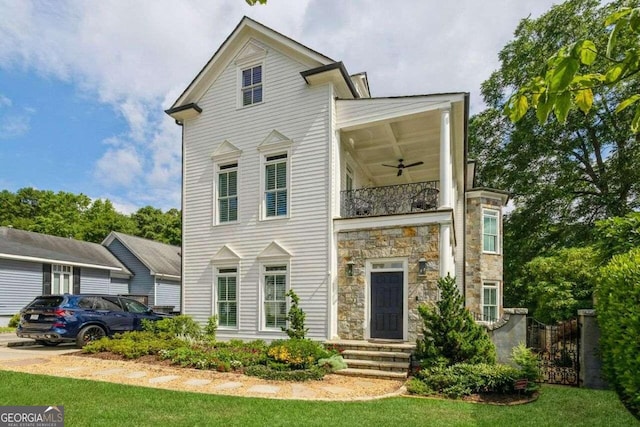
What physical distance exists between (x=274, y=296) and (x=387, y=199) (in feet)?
13.9

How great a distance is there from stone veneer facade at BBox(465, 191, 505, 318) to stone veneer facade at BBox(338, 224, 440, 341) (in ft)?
21.4

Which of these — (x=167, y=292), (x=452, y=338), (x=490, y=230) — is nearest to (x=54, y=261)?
(x=167, y=292)

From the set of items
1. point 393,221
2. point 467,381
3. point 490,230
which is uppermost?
point 393,221

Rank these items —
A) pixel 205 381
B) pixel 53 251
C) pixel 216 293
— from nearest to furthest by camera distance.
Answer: pixel 205 381 < pixel 216 293 < pixel 53 251

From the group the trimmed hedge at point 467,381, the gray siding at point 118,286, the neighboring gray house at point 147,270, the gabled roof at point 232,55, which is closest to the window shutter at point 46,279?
the gray siding at point 118,286

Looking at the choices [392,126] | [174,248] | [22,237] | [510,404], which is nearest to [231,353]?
[510,404]

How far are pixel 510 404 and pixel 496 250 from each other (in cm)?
1032

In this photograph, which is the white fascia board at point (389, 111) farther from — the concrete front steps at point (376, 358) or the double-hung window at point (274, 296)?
the concrete front steps at point (376, 358)

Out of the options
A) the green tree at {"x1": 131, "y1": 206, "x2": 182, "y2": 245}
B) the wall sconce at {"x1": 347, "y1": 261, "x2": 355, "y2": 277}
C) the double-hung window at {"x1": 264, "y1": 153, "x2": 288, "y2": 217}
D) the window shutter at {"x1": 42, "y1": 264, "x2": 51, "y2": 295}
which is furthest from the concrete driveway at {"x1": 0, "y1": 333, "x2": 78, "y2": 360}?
the green tree at {"x1": 131, "y1": 206, "x2": 182, "y2": 245}

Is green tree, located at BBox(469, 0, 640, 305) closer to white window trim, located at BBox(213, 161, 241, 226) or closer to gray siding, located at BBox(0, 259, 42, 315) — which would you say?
white window trim, located at BBox(213, 161, 241, 226)

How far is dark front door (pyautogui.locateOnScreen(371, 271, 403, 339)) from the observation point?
10.4 metres

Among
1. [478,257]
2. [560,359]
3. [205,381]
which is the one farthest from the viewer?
[478,257]

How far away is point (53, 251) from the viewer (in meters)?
20.9

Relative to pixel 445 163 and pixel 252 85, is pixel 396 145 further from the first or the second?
pixel 252 85
